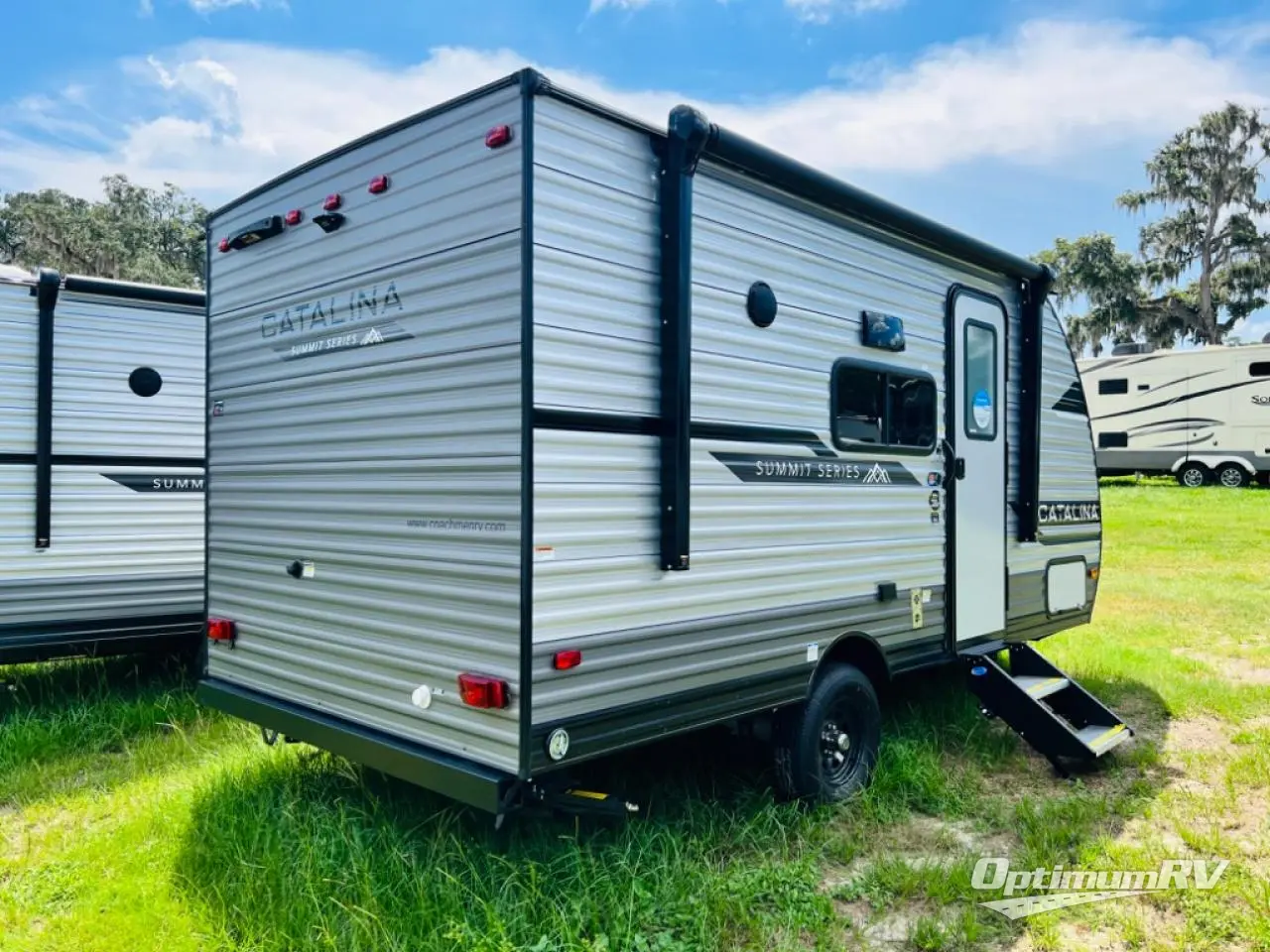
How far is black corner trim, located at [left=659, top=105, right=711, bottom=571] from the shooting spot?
3598mm

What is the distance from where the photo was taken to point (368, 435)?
3.87m

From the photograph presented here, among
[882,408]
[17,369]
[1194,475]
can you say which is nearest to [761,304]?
[882,408]

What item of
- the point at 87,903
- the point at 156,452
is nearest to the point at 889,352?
the point at 87,903

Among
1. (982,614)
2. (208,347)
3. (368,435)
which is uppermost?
(208,347)

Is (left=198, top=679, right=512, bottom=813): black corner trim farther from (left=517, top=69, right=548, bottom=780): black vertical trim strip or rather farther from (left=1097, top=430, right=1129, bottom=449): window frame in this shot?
(left=1097, top=430, right=1129, bottom=449): window frame

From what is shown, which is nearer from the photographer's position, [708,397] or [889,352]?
[708,397]

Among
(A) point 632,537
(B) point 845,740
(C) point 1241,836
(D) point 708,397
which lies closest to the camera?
(A) point 632,537

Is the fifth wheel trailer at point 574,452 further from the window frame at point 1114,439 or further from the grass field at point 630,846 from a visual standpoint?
the window frame at point 1114,439

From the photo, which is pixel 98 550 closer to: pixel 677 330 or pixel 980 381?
pixel 677 330

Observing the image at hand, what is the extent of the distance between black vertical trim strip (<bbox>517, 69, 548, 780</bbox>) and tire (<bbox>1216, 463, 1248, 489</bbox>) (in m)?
23.4

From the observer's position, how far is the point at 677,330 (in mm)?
Result: 3609

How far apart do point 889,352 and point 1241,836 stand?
2758 mm

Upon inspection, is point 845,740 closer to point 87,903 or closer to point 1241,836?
point 1241,836

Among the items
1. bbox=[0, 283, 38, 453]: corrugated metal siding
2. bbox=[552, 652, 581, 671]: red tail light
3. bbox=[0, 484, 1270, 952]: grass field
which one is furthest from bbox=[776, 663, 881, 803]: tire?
bbox=[0, 283, 38, 453]: corrugated metal siding
